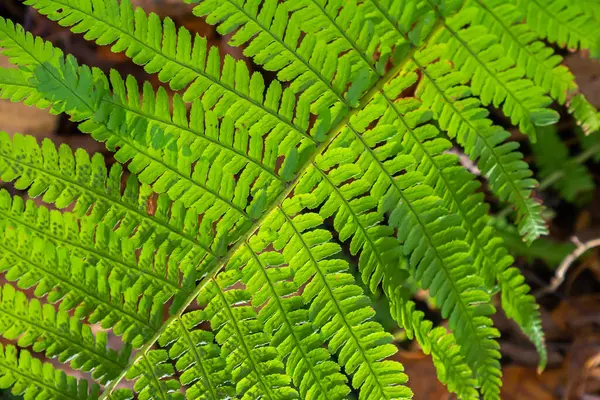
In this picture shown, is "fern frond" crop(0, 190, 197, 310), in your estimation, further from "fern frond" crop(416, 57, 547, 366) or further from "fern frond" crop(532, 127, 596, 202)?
"fern frond" crop(532, 127, 596, 202)

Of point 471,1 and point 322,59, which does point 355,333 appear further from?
point 471,1

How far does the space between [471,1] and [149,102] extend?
34.3 inches

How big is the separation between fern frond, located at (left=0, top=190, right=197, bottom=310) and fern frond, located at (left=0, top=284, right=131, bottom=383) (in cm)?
16

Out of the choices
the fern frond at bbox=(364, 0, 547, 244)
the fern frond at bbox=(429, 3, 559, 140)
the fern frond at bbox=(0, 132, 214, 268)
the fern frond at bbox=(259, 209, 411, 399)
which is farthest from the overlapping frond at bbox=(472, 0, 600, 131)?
the fern frond at bbox=(0, 132, 214, 268)

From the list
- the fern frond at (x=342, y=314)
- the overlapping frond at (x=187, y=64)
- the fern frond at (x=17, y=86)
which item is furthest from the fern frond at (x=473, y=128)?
the fern frond at (x=17, y=86)

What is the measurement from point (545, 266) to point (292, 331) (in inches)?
79.1

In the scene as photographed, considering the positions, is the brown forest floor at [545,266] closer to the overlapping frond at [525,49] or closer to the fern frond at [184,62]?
the overlapping frond at [525,49]

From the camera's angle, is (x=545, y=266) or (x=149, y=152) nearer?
(x=149, y=152)

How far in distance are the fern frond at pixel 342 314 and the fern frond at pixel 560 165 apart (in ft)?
5.48

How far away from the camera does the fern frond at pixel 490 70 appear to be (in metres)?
1.42

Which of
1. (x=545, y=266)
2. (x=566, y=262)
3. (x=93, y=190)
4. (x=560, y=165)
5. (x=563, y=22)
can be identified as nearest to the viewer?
(x=563, y=22)

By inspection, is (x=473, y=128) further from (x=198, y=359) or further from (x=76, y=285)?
(x=76, y=285)

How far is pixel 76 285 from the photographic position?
57.6 inches

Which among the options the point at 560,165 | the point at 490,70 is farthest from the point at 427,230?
the point at 560,165
